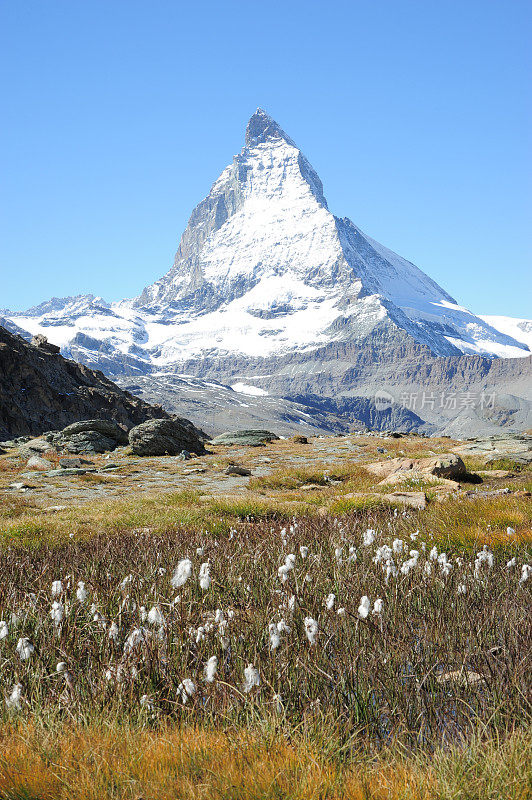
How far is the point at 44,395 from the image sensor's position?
5844cm

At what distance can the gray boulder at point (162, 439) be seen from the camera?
27.1 meters

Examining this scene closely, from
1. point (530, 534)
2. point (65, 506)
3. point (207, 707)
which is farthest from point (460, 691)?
point (65, 506)

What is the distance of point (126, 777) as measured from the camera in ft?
7.86

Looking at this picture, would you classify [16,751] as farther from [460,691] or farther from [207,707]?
[460,691]

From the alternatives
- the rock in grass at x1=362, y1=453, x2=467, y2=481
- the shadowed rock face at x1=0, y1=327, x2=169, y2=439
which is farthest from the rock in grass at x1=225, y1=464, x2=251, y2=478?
the shadowed rock face at x1=0, y1=327, x2=169, y2=439

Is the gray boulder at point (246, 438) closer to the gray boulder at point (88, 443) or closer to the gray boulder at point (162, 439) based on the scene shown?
the gray boulder at point (162, 439)

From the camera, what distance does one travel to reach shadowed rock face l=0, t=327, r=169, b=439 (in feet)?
169

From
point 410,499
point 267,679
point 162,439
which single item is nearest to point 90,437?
point 162,439

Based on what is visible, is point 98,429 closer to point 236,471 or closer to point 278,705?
point 236,471

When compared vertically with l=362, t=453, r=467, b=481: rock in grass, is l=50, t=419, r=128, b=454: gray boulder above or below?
below

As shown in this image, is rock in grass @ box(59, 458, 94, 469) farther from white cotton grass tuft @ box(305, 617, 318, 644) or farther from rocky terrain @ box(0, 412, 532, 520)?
white cotton grass tuft @ box(305, 617, 318, 644)

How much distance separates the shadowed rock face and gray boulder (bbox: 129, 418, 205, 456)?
76.1ft

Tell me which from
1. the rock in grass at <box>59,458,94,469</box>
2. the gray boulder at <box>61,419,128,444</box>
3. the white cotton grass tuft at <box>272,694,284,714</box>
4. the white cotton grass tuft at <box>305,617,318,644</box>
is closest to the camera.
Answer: the white cotton grass tuft at <box>272,694,284,714</box>

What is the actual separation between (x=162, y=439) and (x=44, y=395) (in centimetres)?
3603
